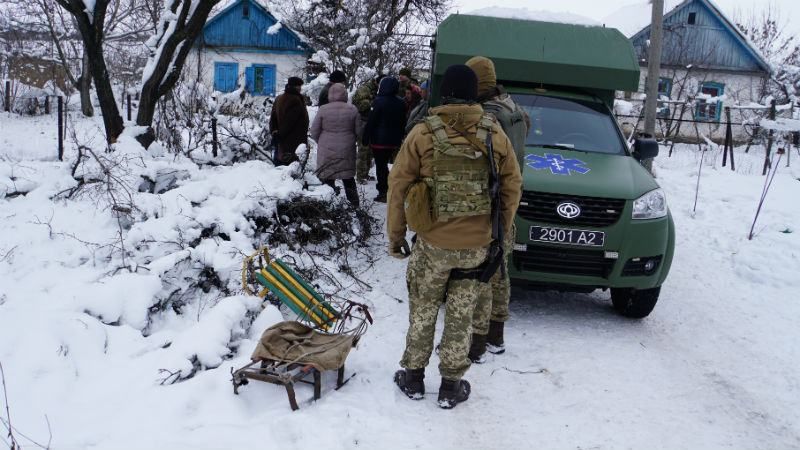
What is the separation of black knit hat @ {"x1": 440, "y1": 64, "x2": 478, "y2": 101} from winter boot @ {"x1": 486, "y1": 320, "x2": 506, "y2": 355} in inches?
75.9

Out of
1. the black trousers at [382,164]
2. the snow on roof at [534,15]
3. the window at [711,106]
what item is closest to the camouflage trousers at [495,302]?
the snow on roof at [534,15]

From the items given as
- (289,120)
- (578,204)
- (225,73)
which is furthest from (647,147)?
(225,73)

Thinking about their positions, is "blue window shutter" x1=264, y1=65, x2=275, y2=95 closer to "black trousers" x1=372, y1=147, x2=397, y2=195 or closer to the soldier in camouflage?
the soldier in camouflage

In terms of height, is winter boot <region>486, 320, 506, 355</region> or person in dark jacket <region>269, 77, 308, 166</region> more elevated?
person in dark jacket <region>269, 77, 308, 166</region>

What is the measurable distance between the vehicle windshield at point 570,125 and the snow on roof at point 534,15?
3.89 ft

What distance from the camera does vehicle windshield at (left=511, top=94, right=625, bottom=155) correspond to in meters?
6.32

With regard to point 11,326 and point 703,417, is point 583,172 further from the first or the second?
point 11,326

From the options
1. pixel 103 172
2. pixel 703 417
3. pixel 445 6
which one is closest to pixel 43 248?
pixel 103 172

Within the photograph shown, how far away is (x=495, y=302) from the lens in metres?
4.98

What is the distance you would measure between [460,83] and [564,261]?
2.17 metres

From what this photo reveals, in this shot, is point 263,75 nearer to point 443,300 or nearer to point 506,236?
point 506,236

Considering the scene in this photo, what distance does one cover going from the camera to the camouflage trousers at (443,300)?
4.01 metres

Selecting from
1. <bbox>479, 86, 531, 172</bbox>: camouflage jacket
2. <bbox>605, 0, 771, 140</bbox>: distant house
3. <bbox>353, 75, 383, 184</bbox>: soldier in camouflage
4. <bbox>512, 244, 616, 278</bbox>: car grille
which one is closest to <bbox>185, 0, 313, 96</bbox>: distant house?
<bbox>605, 0, 771, 140</bbox>: distant house

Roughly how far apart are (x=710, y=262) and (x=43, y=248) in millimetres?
7055
